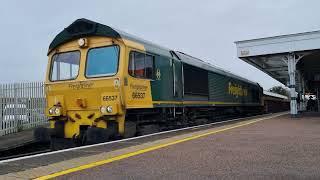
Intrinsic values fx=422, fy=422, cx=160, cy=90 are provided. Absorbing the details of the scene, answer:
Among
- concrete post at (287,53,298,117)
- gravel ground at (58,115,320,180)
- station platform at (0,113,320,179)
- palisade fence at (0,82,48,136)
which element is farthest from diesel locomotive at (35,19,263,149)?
concrete post at (287,53,298,117)

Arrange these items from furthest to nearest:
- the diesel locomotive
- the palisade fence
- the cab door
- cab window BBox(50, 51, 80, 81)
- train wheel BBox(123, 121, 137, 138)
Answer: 1. the palisade fence
2. the cab door
3. cab window BBox(50, 51, 80, 81)
4. train wheel BBox(123, 121, 137, 138)
5. the diesel locomotive

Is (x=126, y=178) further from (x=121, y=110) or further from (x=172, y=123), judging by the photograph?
(x=172, y=123)

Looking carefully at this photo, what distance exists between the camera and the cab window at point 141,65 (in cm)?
1119

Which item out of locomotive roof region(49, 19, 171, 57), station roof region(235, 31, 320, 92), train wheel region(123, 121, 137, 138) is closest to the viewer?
train wheel region(123, 121, 137, 138)

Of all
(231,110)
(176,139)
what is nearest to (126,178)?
(176,139)

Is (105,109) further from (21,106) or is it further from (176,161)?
(21,106)

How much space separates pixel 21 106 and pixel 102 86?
23.8 ft

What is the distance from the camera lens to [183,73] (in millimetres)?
14977

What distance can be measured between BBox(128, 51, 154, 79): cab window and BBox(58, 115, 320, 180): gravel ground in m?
2.64

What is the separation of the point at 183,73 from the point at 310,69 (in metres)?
25.7

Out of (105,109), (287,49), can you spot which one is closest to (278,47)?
(287,49)

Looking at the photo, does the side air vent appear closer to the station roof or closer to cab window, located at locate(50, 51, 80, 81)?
cab window, located at locate(50, 51, 80, 81)

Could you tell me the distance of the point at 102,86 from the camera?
10.9m

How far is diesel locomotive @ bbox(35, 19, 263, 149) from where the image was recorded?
35.2 feet
